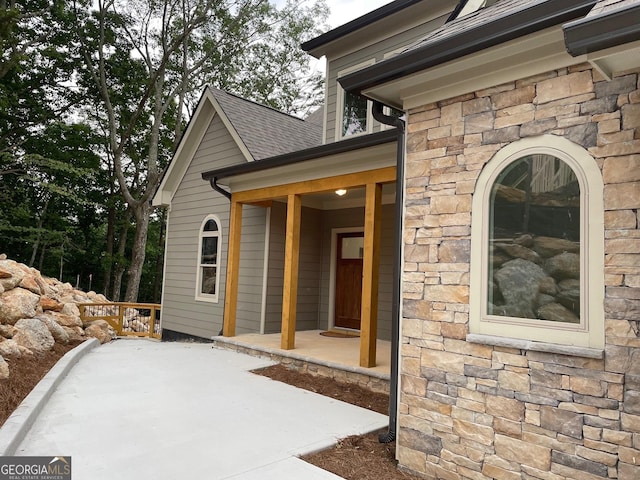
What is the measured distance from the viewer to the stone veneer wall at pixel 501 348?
2.45 metres

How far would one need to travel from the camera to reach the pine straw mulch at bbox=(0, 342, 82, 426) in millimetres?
4025

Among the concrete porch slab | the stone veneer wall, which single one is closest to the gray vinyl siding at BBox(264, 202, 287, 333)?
the concrete porch slab

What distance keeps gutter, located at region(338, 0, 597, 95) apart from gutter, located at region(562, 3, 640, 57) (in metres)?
0.53

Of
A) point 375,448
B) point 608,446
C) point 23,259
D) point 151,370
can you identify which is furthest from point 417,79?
point 23,259

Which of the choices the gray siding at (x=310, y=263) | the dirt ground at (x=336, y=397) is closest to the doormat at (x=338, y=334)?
the gray siding at (x=310, y=263)

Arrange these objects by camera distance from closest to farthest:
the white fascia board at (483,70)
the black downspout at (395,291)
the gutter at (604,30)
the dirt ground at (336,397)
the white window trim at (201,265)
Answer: the gutter at (604,30) < the white fascia board at (483,70) < the dirt ground at (336,397) < the black downspout at (395,291) < the white window trim at (201,265)

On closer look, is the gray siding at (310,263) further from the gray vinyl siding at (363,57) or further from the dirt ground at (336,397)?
the dirt ground at (336,397)

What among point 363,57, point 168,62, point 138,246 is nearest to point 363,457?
point 363,57

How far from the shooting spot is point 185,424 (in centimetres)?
400

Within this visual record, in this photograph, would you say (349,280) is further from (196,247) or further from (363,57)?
(363,57)

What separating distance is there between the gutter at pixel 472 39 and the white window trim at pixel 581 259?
0.66 metres

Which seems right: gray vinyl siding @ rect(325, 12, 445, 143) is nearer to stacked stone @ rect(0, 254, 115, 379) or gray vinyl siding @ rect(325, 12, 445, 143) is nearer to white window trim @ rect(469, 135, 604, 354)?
white window trim @ rect(469, 135, 604, 354)

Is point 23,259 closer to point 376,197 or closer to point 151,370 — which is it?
point 151,370

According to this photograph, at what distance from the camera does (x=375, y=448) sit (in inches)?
144
